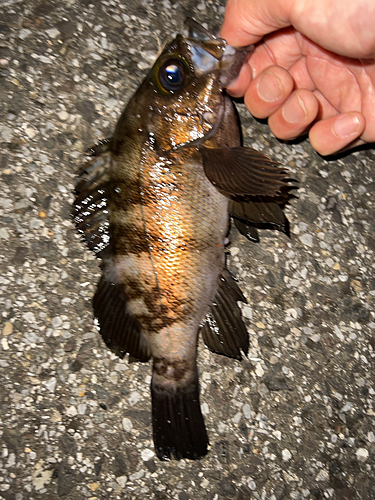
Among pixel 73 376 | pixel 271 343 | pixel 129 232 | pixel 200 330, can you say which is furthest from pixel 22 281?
pixel 271 343

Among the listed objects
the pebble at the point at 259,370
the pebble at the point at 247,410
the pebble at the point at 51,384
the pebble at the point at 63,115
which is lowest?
the pebble at the point at 51,384

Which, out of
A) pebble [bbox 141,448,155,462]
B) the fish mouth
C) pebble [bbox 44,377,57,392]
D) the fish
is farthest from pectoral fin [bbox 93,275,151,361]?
the fish mouth

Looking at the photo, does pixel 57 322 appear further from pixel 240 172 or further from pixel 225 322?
pixel 240 172

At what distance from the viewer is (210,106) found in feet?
6.66

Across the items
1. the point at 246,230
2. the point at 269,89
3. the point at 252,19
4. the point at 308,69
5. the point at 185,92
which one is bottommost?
the point at 246,230

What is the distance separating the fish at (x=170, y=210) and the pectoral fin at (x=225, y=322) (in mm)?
50

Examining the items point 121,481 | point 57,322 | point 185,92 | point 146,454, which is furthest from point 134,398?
point 185,92

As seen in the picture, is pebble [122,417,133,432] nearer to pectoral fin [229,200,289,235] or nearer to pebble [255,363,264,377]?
pebble [255,363,264,377]

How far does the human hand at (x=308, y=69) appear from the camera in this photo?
2029mm

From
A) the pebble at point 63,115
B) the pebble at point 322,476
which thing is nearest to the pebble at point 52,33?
the pebble at point 63,115

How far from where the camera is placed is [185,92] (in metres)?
Answer: 2.02

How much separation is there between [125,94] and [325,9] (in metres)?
1.20

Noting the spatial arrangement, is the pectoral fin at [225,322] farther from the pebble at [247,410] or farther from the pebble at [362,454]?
the pebble at [362,454]

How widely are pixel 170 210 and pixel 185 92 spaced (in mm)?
615
